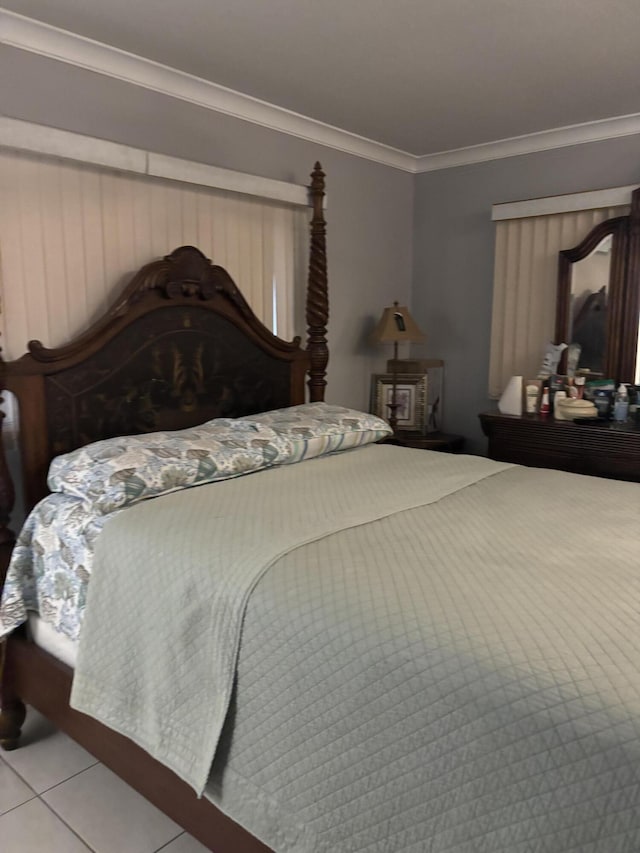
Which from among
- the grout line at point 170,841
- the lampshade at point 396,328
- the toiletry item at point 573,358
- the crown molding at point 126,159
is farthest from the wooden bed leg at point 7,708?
the toiletry item at point 573,358

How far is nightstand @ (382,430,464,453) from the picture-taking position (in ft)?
11.1

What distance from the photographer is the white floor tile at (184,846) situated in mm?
1640

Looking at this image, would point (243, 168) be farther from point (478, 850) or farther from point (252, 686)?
point (478, 850)

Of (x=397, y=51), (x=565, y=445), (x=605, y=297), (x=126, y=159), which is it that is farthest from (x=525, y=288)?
(x=126, y=159)

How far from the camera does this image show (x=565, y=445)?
2992 millimetres

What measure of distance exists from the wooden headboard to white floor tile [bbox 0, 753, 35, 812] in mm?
668

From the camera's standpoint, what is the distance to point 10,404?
85.5 inches

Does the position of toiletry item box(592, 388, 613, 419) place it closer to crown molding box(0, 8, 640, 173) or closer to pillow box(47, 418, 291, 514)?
crown molding box(0, 8, 640, 173)

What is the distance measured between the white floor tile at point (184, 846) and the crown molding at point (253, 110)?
7.95ft

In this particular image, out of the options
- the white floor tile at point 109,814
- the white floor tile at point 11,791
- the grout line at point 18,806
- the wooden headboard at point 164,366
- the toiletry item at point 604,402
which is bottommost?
the white floor tile at point 109,814

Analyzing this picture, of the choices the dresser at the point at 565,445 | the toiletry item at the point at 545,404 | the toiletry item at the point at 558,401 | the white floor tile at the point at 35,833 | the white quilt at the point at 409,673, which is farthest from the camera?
the toiletry item at the point at 545,404

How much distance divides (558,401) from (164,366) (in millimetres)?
1850

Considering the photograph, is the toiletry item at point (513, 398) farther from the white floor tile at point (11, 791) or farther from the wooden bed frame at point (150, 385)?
the white floor tile at point (11, 791)

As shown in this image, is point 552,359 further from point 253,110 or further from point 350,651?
point 350,651
